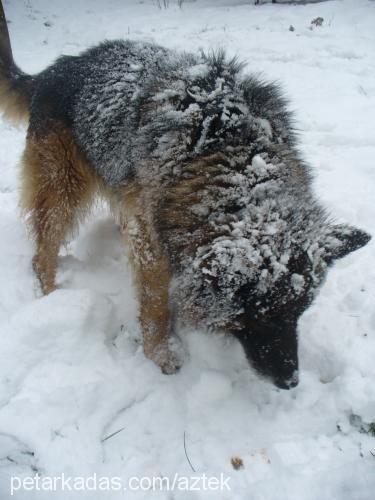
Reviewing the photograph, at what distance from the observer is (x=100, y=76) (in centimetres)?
281

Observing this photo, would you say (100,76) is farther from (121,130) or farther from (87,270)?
(87,270)

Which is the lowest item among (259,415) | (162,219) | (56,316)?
(259,415)

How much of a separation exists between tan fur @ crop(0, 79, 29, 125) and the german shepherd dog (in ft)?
0.07

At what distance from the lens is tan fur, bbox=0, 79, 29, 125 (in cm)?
331

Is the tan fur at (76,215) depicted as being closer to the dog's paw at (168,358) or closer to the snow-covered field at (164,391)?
the dog's paw at (168,358)

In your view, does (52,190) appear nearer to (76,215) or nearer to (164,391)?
(76,215)

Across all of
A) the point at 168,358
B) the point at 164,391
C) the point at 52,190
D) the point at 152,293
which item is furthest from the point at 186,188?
the point at 52,190

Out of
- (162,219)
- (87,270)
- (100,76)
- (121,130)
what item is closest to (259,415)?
(162,219)

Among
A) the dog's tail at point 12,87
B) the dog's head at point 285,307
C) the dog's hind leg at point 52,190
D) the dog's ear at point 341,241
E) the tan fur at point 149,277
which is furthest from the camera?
the dog's tail at point 12,87

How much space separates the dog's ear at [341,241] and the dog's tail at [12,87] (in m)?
2.77

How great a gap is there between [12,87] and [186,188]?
2224mm

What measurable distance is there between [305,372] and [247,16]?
34.6 ft

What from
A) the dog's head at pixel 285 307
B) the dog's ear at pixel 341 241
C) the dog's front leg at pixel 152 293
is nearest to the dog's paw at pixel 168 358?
the dog's front leg at pixel 152 293

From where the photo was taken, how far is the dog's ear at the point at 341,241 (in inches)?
80.7
